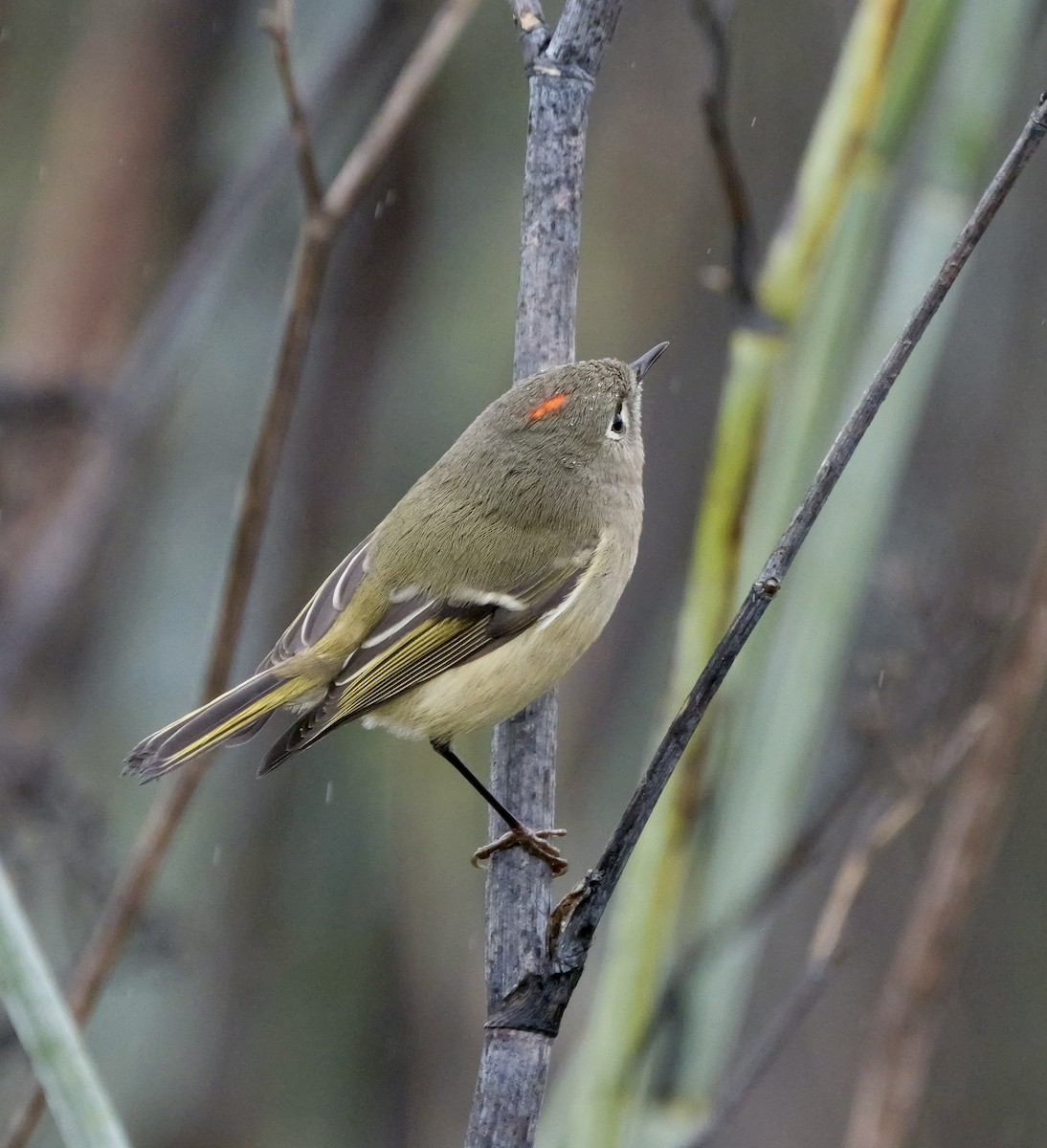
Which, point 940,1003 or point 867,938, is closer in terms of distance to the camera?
point 940,1003

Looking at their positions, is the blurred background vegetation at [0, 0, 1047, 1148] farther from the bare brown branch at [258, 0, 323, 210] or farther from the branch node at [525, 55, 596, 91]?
the bare brown branch at [258, 0, 323, 210]

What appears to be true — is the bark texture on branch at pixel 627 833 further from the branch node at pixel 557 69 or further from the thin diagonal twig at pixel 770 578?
the branch node at pixel 557 69

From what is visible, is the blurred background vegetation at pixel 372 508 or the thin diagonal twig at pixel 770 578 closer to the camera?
the thin diagonal twig at pixel 770 578

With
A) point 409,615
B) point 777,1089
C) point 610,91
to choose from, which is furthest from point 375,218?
point 777,1089

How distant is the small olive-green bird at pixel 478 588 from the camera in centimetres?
202

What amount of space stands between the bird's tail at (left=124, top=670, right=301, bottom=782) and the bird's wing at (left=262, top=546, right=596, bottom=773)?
8cm

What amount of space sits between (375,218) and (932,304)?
7.19 feet

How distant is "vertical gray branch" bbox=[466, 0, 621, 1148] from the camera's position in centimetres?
168

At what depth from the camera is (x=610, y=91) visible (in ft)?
11.4

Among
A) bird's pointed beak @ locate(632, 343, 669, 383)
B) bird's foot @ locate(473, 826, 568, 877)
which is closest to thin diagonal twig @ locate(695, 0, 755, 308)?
bird's pointed beak @ locate(632, 343, 669, 383)

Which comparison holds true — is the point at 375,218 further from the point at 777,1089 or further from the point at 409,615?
the point at 777,1089

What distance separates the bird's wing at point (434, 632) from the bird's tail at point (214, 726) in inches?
3.2

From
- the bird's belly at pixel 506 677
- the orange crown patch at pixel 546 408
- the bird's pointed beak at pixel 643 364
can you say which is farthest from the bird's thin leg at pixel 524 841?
the bird's pointed beak at pixel 643 364

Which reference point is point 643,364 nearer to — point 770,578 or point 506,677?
point 506,677
